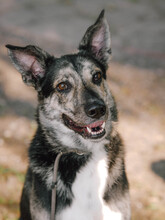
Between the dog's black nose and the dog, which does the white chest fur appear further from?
the dog's black nose

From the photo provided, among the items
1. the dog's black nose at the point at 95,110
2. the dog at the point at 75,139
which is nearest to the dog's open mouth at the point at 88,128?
the dog at the point at 75,139

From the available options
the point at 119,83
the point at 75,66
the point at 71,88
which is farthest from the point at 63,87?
the point at 119,83

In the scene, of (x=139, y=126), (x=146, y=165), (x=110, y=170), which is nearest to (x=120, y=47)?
(x=139, y=126)

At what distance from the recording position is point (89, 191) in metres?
3.48

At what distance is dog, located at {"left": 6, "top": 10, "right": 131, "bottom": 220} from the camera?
11.2 feet

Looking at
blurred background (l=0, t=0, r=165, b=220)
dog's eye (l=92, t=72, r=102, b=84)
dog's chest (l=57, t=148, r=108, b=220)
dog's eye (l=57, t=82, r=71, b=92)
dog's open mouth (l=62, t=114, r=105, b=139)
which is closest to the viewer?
dog's chest (l=57, t=148, r=108, b=220)

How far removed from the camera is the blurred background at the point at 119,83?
514cm

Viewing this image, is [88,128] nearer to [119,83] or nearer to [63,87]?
[63,87]

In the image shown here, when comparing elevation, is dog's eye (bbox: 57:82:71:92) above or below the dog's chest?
above

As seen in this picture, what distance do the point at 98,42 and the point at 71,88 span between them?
0.79 metres

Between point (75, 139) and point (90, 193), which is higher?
point (75, 139)

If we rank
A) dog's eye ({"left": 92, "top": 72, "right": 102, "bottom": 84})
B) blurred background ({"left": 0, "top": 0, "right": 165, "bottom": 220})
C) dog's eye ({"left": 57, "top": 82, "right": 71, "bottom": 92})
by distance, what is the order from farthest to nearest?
blurred background ({"left": 0, "top": 0, "right": 165, "bottom": 220})
dog's eye ({"left": 92, "top": 72, "right": 102, "bottom": 84})
dog's eye ({"left": 57, "top": 82, "right": 71, "bottom": 92})

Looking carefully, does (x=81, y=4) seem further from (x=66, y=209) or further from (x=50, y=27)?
(x=66, y=209)

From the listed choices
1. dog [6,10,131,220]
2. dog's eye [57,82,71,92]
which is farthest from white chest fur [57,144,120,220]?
dog's eye [57,82,71,92]
